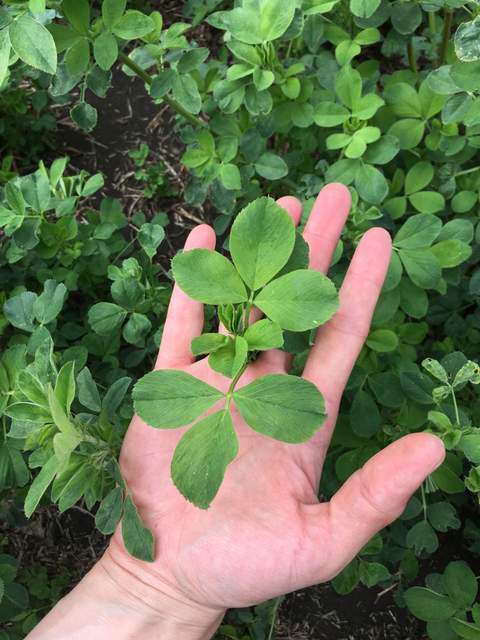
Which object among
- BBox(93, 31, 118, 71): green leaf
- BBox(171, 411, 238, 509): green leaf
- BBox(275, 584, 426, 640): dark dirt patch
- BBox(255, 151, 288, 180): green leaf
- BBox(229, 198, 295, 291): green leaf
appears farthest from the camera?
BBox(275, 584, 426, 640): dark dirt patch

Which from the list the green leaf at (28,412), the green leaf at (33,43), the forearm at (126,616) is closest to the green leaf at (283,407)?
the green leaf at (28,412)

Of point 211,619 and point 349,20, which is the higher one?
point 349,20

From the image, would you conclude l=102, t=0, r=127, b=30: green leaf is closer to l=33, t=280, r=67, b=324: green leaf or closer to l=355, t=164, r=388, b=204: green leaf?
l=33, t=280, r=67, b=324: green leaf

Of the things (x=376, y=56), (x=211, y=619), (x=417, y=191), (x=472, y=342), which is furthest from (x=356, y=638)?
(x=376, y=56)

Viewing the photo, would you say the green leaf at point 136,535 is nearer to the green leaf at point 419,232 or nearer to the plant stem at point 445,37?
the green leaf at point 419,232

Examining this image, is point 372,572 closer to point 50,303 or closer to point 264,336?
point 264,336

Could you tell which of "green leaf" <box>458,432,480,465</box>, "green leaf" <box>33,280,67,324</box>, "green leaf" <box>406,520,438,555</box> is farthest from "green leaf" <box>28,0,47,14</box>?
"green leaf" <box>406,520,438,555</box>

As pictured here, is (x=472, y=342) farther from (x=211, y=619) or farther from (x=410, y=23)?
(x=211, y=619)
